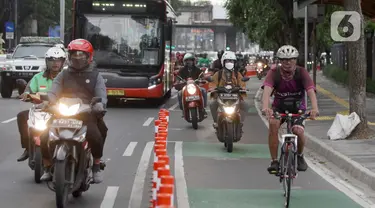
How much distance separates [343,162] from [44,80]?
490cm

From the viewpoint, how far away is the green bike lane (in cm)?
887

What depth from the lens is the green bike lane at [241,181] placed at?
8.87 metres

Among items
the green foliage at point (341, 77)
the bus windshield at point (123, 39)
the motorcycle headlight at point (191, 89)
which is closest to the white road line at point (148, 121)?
the motorcycle headlight at point (191, 89)

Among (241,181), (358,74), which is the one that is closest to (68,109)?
(241,181)

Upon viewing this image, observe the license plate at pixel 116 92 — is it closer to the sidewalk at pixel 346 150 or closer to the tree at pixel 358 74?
the sidewalk at pixel 346 150

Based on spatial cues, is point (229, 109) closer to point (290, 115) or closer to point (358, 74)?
point (358, 74)

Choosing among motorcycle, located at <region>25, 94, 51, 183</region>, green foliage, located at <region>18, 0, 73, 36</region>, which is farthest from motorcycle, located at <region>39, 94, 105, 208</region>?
green foliage, located at <region>18, 0, 73, 36</region>

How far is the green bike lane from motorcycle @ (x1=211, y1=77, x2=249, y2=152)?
288 mm

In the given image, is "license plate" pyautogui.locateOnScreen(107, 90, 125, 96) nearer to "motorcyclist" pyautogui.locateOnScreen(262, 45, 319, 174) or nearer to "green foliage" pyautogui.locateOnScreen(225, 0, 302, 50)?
"green foliage" pyautogui.locateOnScreen(225, 0, 302, 50)

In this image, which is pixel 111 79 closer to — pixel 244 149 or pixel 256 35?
pixel 244 149

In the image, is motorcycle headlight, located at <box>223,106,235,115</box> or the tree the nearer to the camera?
motorcycle headlight, located at <box>223,106,235,115</box>

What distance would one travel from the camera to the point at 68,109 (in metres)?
7.75

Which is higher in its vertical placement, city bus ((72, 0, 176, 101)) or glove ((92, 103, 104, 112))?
city bus ((72, 0, 176, 101))

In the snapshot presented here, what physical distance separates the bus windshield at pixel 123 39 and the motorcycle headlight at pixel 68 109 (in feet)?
50.3
